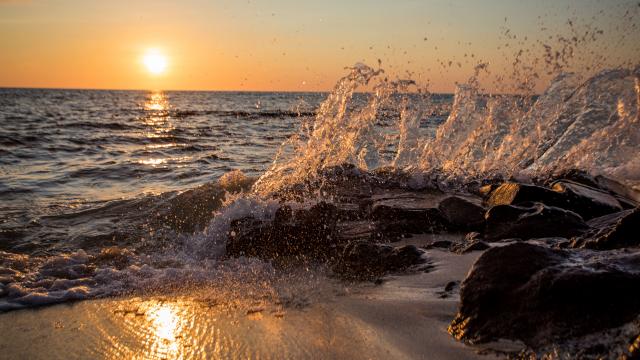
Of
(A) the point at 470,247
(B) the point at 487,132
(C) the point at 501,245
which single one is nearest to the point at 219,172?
(B) the point at 487,132

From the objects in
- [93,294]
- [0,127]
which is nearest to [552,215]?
[93,294]

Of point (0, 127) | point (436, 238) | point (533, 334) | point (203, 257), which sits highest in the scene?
point (533, 334)

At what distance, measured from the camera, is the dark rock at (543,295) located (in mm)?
2143

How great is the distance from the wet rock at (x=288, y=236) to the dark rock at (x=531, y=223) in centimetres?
138

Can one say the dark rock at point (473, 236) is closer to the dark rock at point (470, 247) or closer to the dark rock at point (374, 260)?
the dark rock at point (470, 247)

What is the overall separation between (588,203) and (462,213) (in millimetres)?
1221

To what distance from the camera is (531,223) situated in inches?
171

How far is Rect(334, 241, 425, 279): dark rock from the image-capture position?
12.1 feet

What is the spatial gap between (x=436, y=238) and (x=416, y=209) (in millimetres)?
889

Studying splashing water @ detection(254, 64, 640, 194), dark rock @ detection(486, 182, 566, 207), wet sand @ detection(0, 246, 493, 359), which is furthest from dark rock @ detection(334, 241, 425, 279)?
splashing water @ detection(254, 64, 640, 194)

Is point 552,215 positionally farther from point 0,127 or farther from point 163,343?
point 0,127

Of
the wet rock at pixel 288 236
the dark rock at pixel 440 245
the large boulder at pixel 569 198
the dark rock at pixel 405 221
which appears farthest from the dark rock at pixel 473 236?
the wet rock at pixel 288 236

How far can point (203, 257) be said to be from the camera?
4.55m

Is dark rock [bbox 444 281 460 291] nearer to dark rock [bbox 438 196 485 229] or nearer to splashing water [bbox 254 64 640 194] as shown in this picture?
dark rock [bbox 438 196 485 229]
